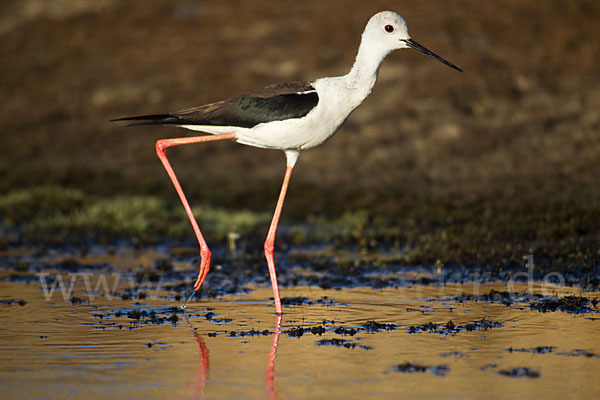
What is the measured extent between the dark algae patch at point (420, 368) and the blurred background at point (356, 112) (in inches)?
155

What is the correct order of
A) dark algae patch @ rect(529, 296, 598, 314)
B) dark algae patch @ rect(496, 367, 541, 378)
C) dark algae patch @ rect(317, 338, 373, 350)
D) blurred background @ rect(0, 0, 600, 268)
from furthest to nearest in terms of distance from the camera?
blurred background @ rect(0, 0, 600, 268) → dark algae patch @ rect(529, 296, 598, 314) → dark algae patch @ rect(317, 338, 373, 350) → dark algae patch @ rect(496, 367, 541, 378)

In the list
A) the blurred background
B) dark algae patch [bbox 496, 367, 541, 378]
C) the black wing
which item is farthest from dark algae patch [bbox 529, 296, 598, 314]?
the black wing

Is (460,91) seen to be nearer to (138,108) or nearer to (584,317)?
(138,108)

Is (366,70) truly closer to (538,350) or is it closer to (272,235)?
(272,235)

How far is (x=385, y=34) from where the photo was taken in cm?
803

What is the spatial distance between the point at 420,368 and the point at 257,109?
3.13 metres

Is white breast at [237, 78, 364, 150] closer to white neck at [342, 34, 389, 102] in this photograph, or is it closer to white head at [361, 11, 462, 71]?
white neck at [342, 34, 389, 102]

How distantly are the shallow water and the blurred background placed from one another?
2497 millimetres

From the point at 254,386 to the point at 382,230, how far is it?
6203mm

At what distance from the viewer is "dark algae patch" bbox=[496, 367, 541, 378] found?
223 inches

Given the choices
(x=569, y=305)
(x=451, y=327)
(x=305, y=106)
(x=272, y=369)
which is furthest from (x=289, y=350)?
(x=569, y=305)

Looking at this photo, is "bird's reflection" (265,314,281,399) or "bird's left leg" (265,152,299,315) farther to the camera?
"bird's left leg" (265,152,299,315)

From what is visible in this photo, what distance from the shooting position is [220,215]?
12.9 m

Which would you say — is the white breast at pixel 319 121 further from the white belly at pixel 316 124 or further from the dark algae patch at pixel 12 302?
the dark algae patch at pixel 12 302
